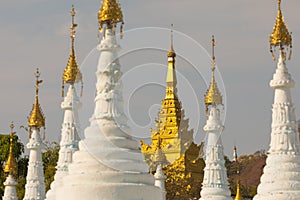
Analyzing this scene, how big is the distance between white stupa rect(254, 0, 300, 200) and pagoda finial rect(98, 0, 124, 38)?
16.7 feet

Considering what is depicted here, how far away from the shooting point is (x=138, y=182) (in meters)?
24.1

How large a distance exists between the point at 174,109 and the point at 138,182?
105ft

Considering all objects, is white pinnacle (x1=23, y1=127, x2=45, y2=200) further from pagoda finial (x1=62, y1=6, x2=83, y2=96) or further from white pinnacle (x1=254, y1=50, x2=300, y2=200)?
white pinnacle (x1=254, y1=50, x2=300, y2=200)

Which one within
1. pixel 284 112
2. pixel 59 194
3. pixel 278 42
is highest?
pixel 278 42

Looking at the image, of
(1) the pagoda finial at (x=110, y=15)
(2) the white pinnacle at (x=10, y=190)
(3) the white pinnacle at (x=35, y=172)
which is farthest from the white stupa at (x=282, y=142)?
(2) the white pinnacle at (x=10, y=190)

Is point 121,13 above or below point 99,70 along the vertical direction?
above

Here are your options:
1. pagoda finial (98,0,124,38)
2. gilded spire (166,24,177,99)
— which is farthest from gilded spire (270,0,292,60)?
gilded spire (166,24,177,99)

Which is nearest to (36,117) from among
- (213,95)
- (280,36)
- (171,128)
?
(213,95)

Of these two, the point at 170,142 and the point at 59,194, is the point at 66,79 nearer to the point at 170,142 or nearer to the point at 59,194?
the point at 59,194

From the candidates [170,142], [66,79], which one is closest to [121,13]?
[66,79]

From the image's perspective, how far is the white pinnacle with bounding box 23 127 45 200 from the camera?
1379 inches

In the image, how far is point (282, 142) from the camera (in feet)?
85.8

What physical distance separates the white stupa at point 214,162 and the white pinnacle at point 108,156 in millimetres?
7086

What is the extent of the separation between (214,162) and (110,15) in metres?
8.72
